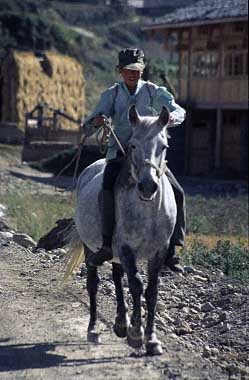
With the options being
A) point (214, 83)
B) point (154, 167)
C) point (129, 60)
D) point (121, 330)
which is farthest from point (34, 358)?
point (214, 83)

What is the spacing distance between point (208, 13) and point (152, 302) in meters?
28.4

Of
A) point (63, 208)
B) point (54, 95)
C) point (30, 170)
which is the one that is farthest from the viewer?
point (54, 95)

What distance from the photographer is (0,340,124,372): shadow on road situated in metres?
8.22

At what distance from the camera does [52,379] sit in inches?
305

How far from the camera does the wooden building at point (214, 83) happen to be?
35094 mm

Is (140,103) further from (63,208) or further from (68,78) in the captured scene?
(68,78)

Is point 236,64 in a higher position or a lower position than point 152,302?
higher

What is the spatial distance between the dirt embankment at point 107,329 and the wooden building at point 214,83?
22.3 m

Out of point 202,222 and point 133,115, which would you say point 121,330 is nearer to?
point 133,115

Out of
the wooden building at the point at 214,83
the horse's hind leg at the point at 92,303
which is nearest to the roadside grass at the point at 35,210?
the horse's hind leg at the point at 92,303

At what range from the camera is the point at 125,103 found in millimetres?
8977

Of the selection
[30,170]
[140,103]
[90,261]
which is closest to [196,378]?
[90,261]

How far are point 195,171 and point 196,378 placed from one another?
3046cm

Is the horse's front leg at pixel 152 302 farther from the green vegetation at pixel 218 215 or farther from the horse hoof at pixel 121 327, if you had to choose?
the green vegetation at pixel 218 215
